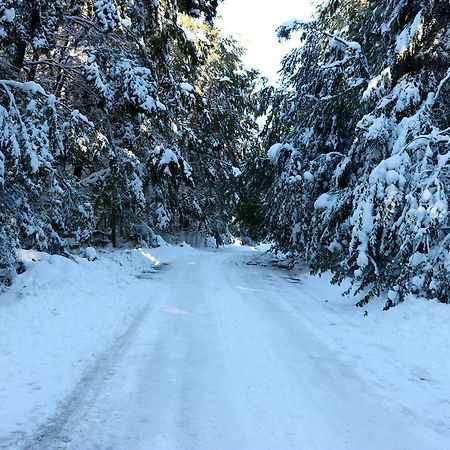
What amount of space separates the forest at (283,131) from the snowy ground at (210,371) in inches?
42.4

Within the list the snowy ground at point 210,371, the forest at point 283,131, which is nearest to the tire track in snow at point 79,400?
the snowy ground at point 210,371

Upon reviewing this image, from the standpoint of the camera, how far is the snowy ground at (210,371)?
11.6ft

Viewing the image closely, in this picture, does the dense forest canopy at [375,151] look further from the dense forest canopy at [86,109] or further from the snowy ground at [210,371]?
the dense forest canopy at [86,109]

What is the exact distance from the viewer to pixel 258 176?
58.5ft

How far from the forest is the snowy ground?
3.54ft

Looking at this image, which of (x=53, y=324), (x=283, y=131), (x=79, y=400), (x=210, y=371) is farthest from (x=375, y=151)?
(x=283, y=131)

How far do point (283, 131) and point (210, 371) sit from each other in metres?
14.3

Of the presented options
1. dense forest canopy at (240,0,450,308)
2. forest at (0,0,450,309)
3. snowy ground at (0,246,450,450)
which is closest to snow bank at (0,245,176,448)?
snowy ground at (0,246,450,450)

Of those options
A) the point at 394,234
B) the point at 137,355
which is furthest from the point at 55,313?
the point at 394,234

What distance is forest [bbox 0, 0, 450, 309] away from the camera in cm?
764

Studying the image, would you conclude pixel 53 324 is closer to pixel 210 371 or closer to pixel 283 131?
pixel 210 371

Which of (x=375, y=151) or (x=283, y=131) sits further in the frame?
(x=283, y=131)

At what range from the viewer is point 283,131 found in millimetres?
17922

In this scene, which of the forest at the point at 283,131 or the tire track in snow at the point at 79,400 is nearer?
the tire track in snow at the point at 79,400
